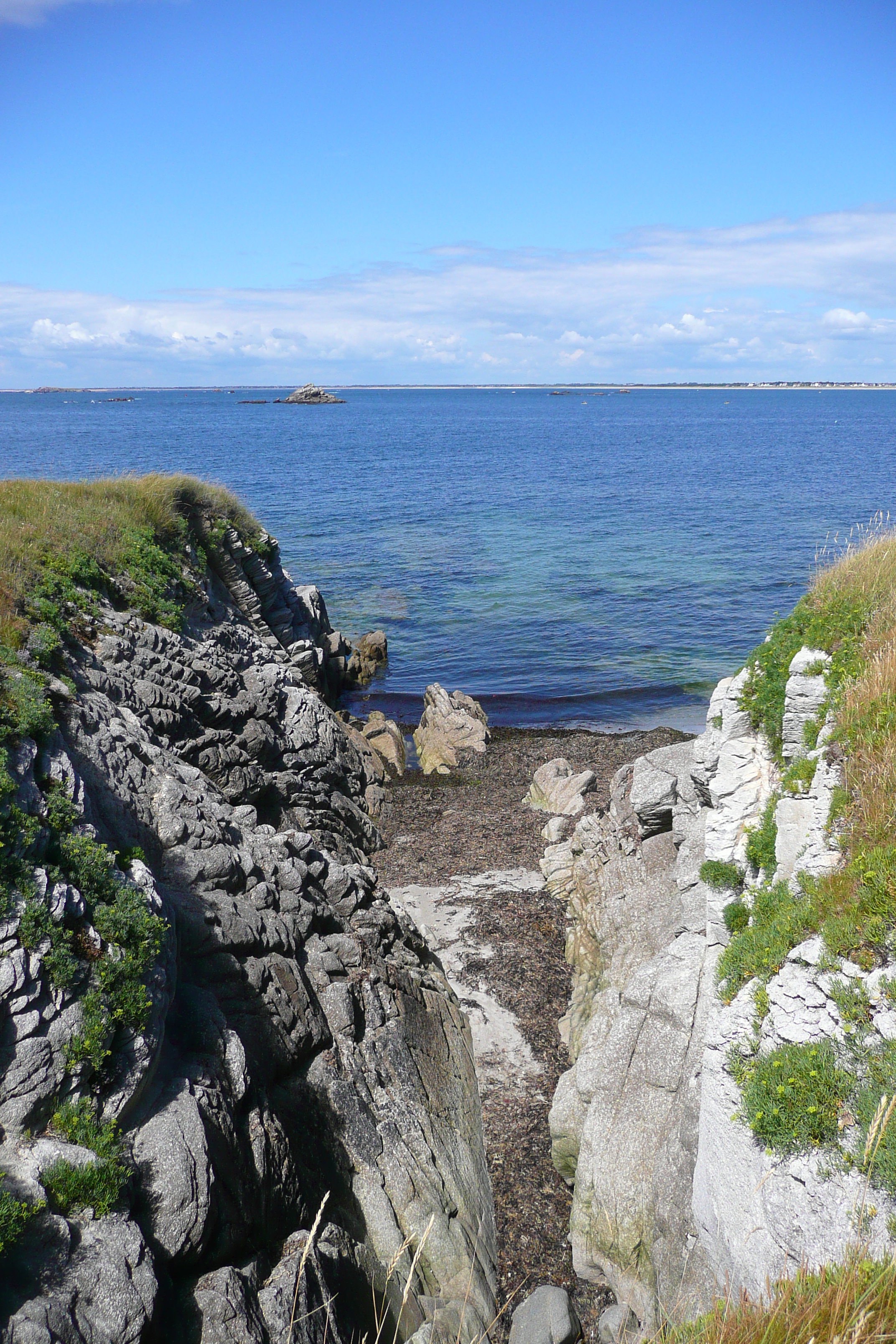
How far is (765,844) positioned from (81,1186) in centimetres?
869

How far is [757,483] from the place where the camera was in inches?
3169

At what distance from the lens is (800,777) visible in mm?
10281

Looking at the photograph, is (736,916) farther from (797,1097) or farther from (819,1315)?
(819,1315)

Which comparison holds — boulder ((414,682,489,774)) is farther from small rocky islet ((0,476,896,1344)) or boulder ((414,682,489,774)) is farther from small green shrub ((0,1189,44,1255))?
small green shrub ((0,1189,44,1255))

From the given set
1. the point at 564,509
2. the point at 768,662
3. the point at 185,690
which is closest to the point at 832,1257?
the point at 768,662

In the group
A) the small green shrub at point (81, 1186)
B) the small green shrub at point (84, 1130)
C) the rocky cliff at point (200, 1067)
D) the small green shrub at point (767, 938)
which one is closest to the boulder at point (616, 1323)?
the rocky cliff at point (200, 1067)

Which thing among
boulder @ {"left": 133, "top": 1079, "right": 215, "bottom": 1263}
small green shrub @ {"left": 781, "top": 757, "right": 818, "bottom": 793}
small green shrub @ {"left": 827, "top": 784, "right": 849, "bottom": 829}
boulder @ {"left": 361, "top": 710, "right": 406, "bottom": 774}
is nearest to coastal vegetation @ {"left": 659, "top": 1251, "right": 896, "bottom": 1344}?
boulder @ {"left": 133, "top": 1079, "right": 215, "bottom": 1263}

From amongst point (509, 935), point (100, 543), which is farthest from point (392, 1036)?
point (100, 543)

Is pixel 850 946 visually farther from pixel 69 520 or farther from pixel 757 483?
pixel 757 483

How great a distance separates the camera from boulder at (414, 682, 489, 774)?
26109mm

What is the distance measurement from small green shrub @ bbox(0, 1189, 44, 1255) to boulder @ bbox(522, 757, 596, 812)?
51.8ft

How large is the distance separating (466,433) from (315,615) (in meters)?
131

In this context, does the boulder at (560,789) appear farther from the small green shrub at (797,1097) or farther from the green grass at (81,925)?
the green grass at (81,925)

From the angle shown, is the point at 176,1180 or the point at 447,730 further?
the point at 447,730
